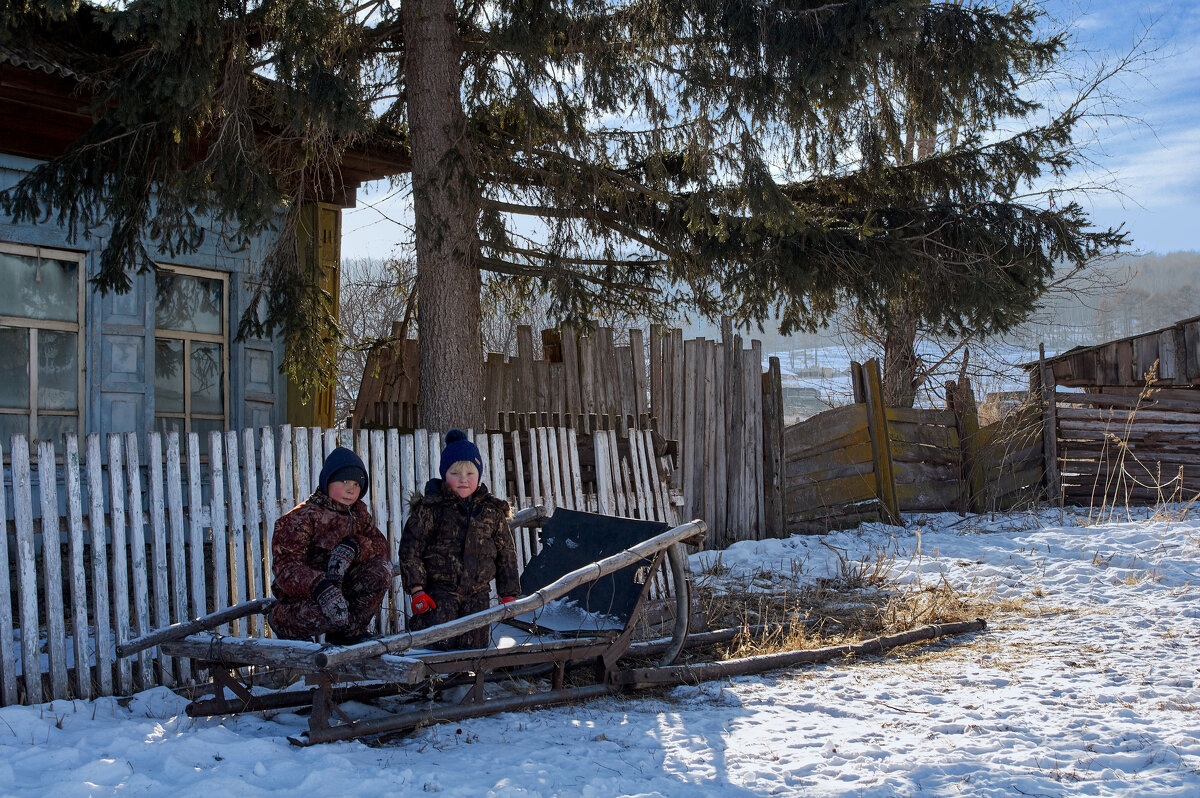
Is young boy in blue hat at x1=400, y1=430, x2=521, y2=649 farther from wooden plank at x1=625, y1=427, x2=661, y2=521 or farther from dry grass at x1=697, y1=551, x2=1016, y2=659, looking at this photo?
wooden plank at x1=625, y1=427, x2=661, y2=521

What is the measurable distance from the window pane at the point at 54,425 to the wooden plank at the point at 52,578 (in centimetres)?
424

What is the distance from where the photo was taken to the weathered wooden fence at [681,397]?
912 cm

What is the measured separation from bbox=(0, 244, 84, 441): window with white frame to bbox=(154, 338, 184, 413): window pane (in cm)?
74

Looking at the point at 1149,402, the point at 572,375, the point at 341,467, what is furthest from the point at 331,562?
the point at 1149,402

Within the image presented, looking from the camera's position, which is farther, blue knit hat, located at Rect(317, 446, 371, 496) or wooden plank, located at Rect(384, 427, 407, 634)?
wooden plank, located at Rect(384, 427, 407, 634)

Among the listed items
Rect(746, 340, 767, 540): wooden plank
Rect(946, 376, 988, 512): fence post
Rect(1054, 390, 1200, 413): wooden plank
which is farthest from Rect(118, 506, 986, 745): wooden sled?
Rect(1054, 390, 1200, 413): wooden plank

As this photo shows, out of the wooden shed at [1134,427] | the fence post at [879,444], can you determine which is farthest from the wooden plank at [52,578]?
the wooden shed at [1134,427]

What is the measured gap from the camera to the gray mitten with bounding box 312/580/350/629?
4461 millimetres

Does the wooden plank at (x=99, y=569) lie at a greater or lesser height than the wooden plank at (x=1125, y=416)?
lesser

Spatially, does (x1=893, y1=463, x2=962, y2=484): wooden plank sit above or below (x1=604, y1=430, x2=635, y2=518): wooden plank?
below

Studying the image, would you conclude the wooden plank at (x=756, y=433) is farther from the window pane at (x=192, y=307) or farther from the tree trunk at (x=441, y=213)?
the window pane at (x=192, y=307)

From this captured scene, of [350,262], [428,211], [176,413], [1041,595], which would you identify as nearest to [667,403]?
[428,211]

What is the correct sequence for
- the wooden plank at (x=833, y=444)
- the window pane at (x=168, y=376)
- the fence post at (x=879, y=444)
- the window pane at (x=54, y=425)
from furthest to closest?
the fence post at (x=879, y=444) < the wooden plank at (x=833, y=444) < the window pane at (x=168, y=376) < the window pane at (x=54, y=425)

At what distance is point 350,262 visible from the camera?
4131cm
